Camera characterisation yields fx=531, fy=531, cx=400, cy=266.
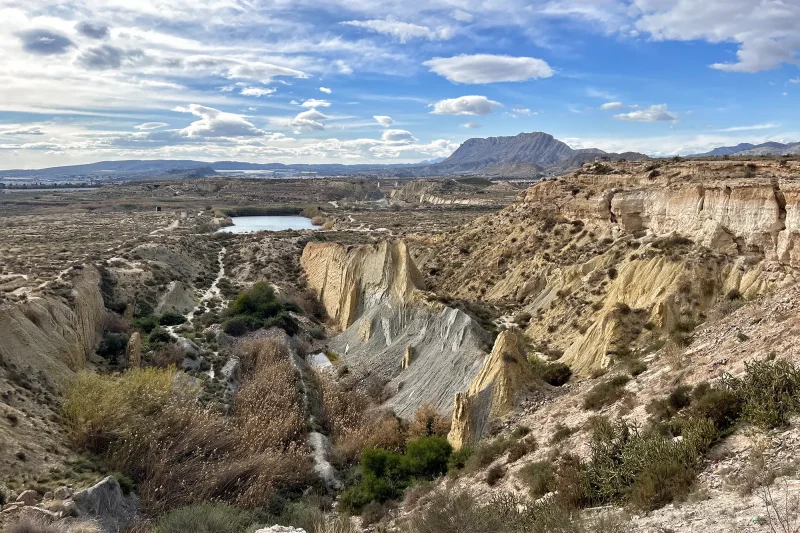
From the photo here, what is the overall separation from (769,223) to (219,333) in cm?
2968

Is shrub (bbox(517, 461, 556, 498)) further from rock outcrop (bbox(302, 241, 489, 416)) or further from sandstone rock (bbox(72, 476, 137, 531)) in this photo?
sandstone rock (bbox(72, 476, 137, 531))

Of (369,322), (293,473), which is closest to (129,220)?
(369,322)

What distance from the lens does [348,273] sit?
4050cm

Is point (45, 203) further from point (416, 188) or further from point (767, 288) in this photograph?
point (767, 288)

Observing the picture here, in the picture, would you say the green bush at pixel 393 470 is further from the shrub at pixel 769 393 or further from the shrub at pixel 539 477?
the shrub at pixel 769 393

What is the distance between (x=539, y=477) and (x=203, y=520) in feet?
29.9

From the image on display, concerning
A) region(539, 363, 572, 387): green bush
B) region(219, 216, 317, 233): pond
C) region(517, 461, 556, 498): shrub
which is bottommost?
region(539, 363, 572, 387): green bush

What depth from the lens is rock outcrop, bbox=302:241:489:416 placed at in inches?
996

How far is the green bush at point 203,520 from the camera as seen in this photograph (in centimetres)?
1412

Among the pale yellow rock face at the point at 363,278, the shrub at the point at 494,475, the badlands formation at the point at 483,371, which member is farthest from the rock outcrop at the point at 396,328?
the shrub at the point at 494,475

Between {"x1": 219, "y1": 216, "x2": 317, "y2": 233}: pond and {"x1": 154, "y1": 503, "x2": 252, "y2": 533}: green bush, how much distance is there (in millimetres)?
73323

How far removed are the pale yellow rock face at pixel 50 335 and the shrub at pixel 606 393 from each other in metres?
20.5

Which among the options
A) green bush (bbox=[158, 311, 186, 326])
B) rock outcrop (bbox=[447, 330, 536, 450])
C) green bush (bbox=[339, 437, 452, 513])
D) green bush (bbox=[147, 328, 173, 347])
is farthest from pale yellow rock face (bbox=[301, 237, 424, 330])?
green bush (bbox=[339, 437, 452, 513])

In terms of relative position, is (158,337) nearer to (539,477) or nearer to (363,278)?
(363,278)
